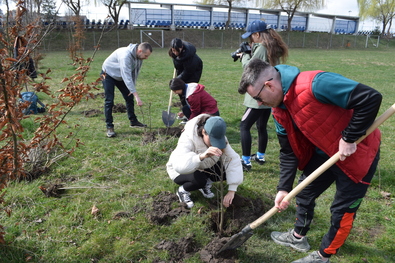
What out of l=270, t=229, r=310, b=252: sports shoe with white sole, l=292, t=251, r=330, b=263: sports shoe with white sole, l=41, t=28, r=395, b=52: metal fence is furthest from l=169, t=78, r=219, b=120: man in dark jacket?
l=41, t=28, r=395, b=52: metal fence

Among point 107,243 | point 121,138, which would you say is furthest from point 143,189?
point 121,138

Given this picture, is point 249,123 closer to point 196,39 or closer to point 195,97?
point 195,97

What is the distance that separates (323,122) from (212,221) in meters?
1.61

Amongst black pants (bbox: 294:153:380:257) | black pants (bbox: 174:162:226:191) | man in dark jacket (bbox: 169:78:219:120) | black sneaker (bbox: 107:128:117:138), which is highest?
man in dark jacket (bbox: 169:78:219:120)

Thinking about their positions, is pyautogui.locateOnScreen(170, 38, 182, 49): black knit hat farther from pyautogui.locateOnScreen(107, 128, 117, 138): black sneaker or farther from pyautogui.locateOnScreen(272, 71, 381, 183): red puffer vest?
pyautogui.locateOnScreen(272, 71, 381, 183): red puffer vest

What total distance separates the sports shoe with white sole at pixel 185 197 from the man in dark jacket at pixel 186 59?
2513 mm

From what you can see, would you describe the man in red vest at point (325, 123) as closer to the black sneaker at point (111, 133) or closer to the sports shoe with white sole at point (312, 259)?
the sports shoe with white sole at point (312, 259)

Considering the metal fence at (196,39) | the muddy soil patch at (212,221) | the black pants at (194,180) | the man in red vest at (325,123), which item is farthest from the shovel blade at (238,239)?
the metal fence at (196,39)

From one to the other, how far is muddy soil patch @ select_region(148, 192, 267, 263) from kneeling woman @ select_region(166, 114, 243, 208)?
0.20m

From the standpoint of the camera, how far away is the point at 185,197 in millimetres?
3383

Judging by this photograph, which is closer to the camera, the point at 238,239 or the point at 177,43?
the point at 238,239

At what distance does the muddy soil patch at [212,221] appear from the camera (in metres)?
2.67

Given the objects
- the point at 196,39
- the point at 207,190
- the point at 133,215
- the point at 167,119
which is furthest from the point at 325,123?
the point at 196,39

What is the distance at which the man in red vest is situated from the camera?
1838 mm
